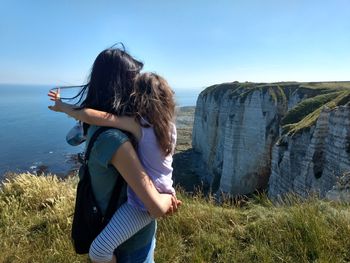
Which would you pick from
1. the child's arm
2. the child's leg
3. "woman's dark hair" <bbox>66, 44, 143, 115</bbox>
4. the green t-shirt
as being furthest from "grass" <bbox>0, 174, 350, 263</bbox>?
"woman's dark hair" <bbox>66, 44, 143, 115</bbox>

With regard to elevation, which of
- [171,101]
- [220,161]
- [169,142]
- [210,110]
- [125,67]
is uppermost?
[125,67]

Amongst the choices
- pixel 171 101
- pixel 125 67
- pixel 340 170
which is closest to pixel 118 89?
pixel 125 67

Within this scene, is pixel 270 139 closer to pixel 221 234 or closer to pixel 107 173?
pixel 221 234

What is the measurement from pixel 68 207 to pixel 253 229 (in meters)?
2.97

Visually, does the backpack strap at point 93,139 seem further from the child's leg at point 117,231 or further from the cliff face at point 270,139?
the cliff face at point 270,139

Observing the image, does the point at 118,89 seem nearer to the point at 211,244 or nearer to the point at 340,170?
the point at 211,244

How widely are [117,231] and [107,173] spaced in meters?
0.41

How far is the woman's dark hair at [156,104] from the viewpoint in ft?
8.60

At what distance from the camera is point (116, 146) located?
7.88 feet

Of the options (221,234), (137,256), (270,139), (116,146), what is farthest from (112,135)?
(270,139)

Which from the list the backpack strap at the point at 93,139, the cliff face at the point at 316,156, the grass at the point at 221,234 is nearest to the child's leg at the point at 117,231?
the backpack strap at the point at 93,139

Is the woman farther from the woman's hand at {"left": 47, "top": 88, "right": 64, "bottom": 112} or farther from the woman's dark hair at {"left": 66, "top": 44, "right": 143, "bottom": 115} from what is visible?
the woman's hand at {"left": 47, "top": 88, "right": 64, "bottom": 112}

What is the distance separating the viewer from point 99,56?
261 cm

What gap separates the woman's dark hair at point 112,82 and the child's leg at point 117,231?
685mm
